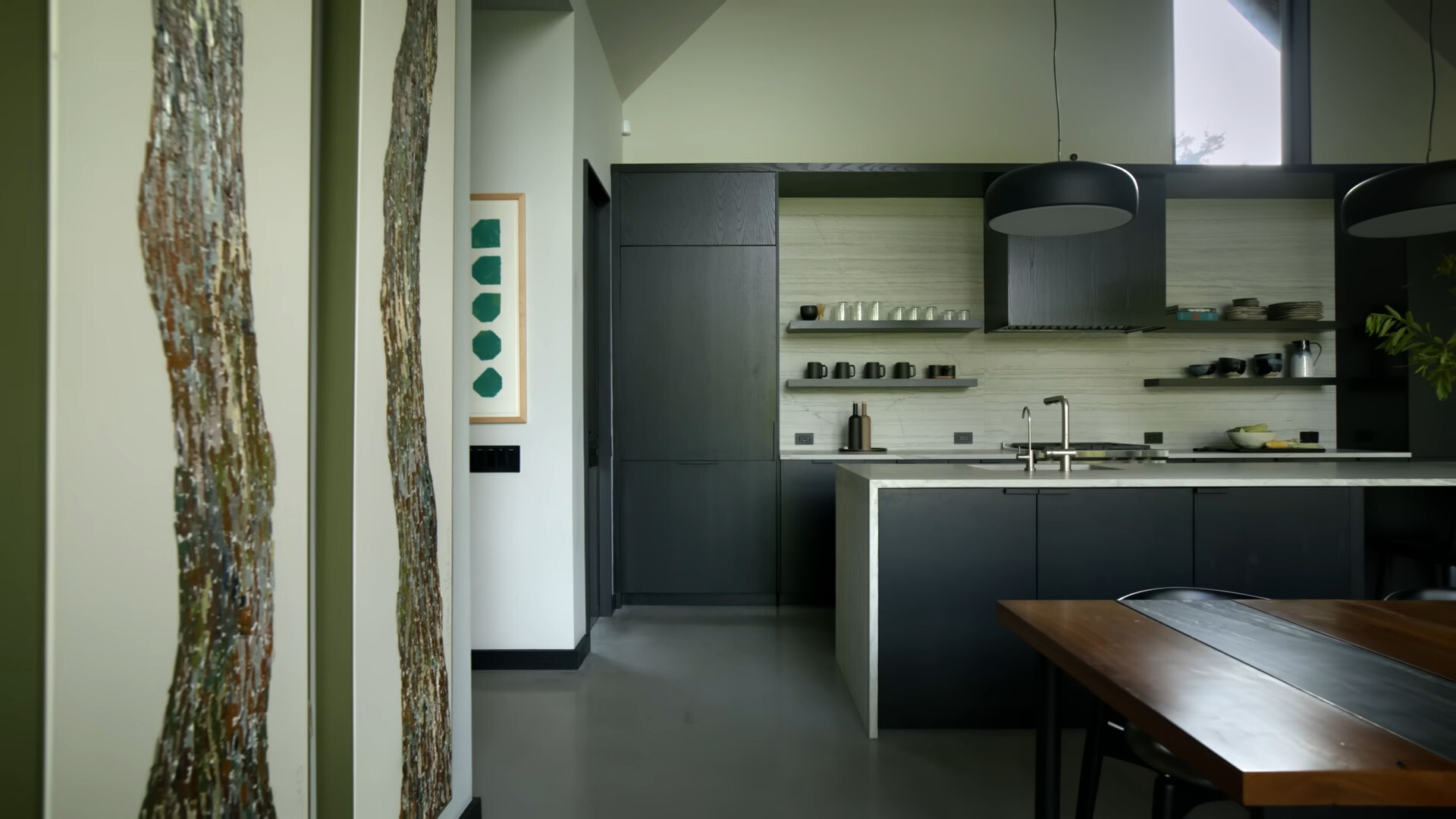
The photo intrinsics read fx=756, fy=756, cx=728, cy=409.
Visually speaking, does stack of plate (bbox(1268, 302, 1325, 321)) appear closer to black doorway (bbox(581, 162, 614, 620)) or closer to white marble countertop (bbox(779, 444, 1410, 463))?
white marble countertop (bbox(779, 444, 1410, 463))

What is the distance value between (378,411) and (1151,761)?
5.44 ft

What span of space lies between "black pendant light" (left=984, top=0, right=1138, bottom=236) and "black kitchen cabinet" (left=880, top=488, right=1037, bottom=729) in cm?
111

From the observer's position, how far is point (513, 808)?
2223 mm

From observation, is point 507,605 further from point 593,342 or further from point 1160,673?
point 1160,673

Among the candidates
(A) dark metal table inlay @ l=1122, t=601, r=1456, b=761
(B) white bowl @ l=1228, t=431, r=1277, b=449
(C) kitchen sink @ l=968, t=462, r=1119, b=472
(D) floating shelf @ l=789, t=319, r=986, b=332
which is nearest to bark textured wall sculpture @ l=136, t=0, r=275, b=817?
(A) dark metal table inlay @ l=1122, t=601, r=1456, b=761

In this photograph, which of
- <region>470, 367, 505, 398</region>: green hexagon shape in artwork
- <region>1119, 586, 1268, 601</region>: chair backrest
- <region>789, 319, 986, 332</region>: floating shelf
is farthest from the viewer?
<region>789, 319, 986, 332</region>: floating shelf

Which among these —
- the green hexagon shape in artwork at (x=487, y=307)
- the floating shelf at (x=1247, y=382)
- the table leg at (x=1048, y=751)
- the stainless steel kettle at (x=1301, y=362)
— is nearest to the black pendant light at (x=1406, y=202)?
the table leg at (x=1048, y=751)

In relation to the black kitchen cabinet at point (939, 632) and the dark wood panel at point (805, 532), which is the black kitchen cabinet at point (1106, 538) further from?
the dark wood panel at point (805, 532)

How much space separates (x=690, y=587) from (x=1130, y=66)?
4.71 metres

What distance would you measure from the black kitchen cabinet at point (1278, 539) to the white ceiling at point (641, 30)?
3747 millimetres

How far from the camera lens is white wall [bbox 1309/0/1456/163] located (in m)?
5.30

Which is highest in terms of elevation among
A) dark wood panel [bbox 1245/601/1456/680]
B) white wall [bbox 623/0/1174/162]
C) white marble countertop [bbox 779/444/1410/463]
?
white wall [bbox 623/0/1174/162]

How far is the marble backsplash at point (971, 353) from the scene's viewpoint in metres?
5.25

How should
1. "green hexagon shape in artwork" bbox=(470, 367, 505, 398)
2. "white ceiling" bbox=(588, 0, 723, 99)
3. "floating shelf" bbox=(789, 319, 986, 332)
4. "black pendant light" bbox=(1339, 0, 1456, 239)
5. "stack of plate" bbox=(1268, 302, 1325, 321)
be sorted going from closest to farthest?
"black pendant light" bbox=(1339, 0, 1456, 239) → "green hexagon shape in artwork" bbox=(470, 367, 505, 398) → "white ceiling" bbox=(588, 0, 723, 99) → "floating shelf" bbox=(789, 319, 986, 332) → "stack of plate" bbox=(1268, 302, 1325, 321)
